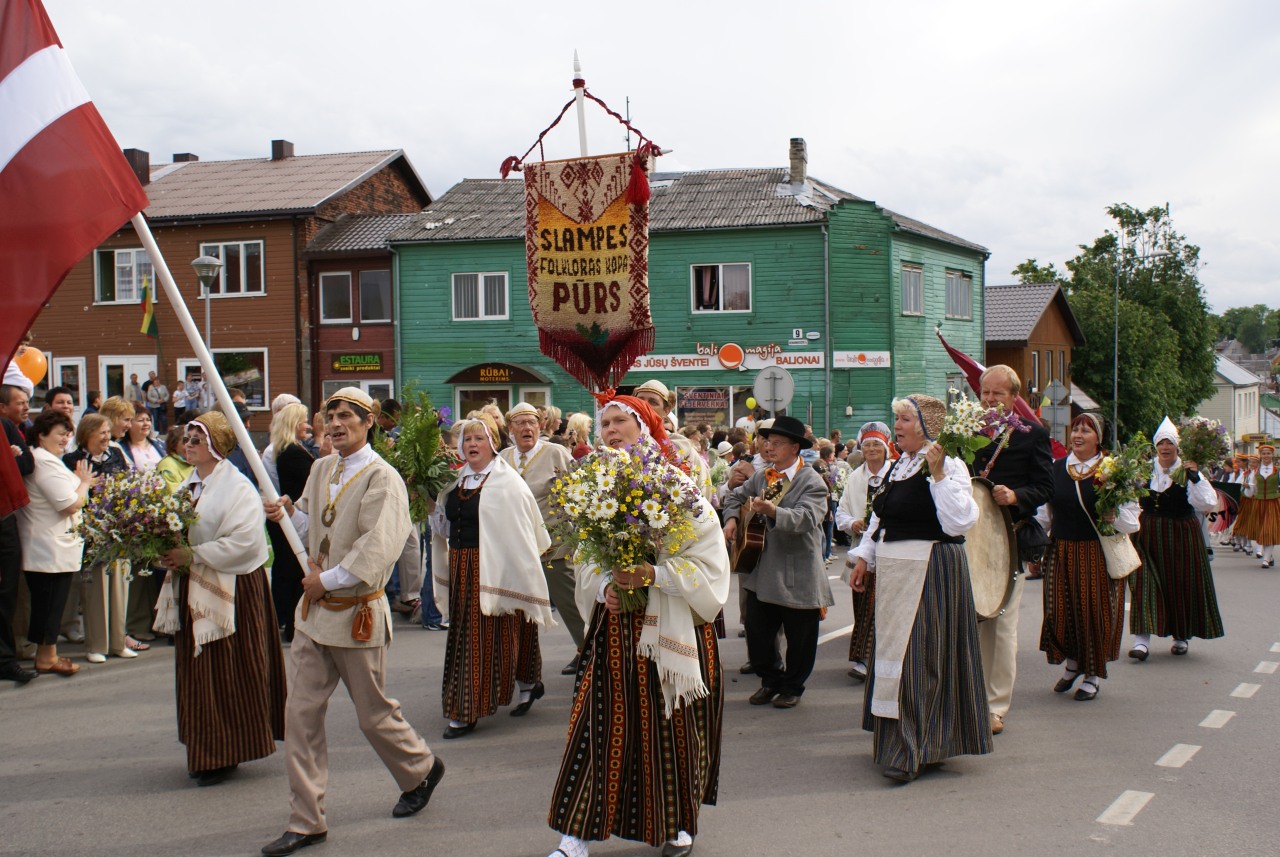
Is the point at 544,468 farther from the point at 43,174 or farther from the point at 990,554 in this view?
the point at 43,174

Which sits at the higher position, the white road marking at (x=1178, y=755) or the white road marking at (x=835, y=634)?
the white road marking at (x=1178, y=755)

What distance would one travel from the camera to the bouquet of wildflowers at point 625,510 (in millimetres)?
4566

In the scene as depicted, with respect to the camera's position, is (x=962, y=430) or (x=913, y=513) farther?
(x=913, y=513)

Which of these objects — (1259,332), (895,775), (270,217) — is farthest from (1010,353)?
(1259,332)

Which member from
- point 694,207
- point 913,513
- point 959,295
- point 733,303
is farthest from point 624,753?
point 959,295

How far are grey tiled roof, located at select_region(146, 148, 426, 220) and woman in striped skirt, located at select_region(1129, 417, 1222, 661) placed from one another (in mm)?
27195

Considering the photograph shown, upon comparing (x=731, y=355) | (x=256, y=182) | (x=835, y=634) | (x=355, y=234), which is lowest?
(x=835, y=634)

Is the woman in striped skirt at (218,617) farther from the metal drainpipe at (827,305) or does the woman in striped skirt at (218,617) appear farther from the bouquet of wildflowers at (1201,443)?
the metal drainpipe at (827,305)

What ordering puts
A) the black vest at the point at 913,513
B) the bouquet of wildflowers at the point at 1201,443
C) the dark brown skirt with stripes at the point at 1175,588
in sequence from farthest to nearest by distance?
the bouquet of wildflowers at the point at 1201,443, the dark brown skirt with stripes at the point at 1175,588, the black vest at the point at 913,513

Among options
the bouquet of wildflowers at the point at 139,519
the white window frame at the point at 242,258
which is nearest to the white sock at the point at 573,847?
the bouquet of wildflowers at the point at 139,519

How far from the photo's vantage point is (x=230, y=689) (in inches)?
236

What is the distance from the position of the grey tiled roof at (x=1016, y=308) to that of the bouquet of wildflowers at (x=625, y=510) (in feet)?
132

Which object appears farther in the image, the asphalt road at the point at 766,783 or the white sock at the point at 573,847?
the asphalt road at the point at 766,783

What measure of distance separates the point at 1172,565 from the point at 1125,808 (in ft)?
14.6
